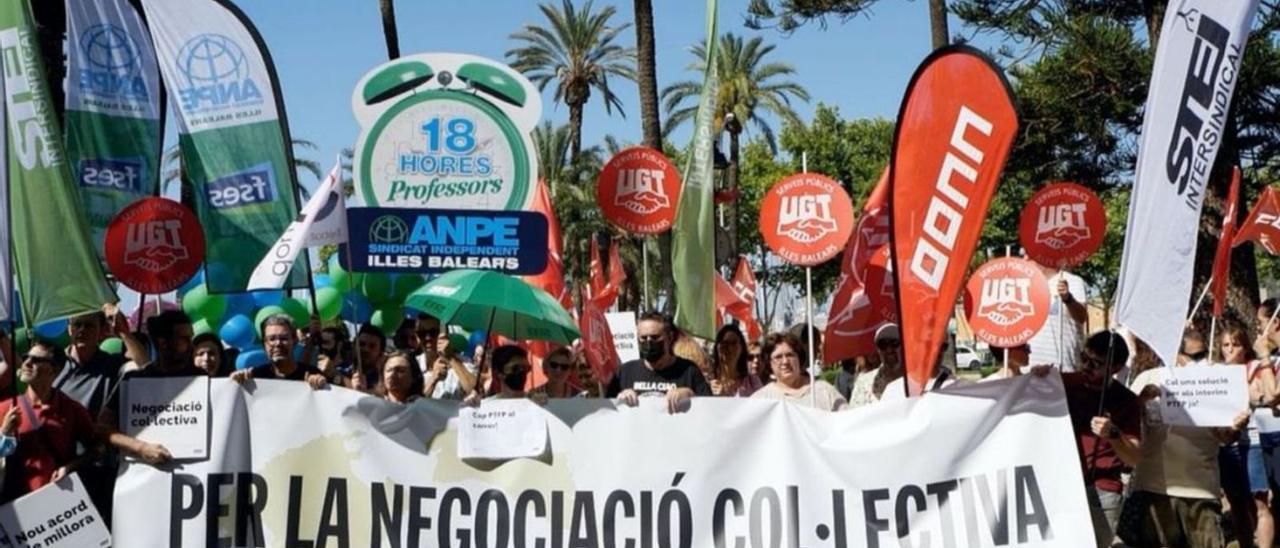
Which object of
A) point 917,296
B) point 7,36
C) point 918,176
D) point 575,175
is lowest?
point 575,175

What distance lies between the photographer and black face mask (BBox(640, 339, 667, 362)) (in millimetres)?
8773

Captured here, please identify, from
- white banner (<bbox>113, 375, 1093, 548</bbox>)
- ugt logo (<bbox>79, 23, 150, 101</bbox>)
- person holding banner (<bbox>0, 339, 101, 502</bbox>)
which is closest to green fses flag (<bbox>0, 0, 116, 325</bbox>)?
person holding banner (<bbox>0, 339, 101, 502</bbox>)

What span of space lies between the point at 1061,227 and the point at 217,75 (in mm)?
4997

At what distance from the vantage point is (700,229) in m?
10.4

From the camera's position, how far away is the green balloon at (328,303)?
1395 cm

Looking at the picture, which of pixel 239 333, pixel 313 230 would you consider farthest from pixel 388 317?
pixel 313 230

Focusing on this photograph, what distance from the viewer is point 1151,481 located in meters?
8.91

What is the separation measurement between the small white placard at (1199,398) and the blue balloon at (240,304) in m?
7.07

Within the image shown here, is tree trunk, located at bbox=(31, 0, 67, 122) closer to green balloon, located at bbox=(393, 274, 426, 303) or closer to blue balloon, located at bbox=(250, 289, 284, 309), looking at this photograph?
blue balloon, located at bbox=(250, 289, 284, 309)

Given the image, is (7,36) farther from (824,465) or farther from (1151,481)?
(1151,481)

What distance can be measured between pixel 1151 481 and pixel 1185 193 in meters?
1.94

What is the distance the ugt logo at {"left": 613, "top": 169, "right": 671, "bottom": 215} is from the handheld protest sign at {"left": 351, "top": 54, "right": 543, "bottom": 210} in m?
2.03

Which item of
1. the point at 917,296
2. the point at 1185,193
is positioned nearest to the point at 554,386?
the point at 917,296

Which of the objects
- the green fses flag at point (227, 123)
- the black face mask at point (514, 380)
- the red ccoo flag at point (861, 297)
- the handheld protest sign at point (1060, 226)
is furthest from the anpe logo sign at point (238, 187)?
the handheld protest sign at point (1060, 226)
